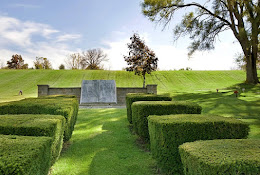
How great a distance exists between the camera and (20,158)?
6.14ft

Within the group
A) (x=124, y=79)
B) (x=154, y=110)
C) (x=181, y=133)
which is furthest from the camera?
(x=124, y=79)

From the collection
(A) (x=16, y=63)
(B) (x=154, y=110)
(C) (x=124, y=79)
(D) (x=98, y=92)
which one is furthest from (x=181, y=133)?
(A) (x=16, y=63)

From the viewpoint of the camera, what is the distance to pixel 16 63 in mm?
58156

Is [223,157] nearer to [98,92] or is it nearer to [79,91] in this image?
[98,92]

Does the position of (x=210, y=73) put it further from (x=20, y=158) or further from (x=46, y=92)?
(x=20, y=158)

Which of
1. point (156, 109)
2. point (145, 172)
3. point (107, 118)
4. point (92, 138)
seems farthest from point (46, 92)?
point (145, 172)

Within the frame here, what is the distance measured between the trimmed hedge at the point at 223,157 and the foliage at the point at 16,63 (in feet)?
208

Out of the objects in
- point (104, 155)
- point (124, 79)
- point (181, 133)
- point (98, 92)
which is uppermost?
point (124, 79)

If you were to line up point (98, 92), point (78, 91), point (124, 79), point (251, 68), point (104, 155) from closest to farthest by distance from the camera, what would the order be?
point (104, 155) → point (98, 92) → point (78, 91) → point (251, 68) → point (124, 79)

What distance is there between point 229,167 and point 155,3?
20044 mm

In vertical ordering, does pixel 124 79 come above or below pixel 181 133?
above

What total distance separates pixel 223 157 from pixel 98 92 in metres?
12.9

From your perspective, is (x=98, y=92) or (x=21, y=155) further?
(x=98, y=92)

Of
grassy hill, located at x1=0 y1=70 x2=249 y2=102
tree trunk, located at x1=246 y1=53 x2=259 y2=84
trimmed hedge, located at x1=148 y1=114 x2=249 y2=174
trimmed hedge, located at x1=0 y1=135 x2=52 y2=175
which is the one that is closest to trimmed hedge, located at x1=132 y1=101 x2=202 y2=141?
trimmed hedge, located at x1=148 y1=114 x2=249 y2=174
